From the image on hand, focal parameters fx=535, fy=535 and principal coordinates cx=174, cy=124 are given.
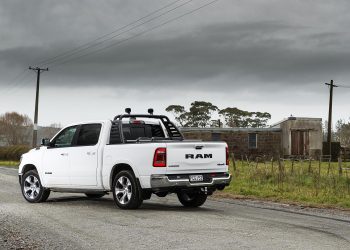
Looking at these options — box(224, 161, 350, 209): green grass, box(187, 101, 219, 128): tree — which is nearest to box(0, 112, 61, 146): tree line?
box(187, 101, 219, 128): tree

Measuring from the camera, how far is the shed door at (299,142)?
44.4m

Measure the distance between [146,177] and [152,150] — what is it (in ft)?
1.82

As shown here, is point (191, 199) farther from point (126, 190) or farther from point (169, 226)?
point (169, 226)

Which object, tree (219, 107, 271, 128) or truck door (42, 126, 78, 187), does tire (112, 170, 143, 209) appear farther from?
tree (219, 107, 271, 128)

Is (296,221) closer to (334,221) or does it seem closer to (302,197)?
(334,221)

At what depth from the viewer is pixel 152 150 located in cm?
1067

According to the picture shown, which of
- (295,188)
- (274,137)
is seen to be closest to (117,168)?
(295,188)

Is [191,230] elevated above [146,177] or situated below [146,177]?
below

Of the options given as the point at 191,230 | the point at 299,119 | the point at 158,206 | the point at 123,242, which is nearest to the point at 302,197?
the point at 158,206

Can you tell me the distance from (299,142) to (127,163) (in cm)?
3542

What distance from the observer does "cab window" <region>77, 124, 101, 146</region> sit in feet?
39.7

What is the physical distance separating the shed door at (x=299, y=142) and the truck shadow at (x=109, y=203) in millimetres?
32050

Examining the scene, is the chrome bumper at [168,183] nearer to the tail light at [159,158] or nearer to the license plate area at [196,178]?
the license plate area at [196,178]

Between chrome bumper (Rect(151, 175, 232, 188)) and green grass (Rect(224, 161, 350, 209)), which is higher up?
chrome bumper (Rect(151, 175, 232, 188))
